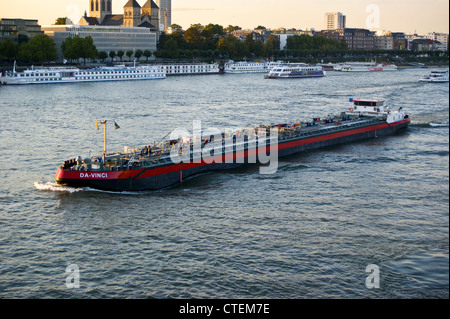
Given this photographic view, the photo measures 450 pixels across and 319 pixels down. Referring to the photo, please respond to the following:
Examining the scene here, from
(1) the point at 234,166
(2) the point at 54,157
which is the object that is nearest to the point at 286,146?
(1) the point at 234,166

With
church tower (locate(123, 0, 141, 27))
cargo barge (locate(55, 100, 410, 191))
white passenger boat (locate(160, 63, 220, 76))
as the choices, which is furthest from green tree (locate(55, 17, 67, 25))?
cargo barge (locate(55, 100, 410, 191))

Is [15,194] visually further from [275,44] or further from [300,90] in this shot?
[275,44]

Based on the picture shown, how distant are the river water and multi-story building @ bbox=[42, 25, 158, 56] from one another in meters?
107

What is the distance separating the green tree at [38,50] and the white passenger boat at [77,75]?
10.9 meters

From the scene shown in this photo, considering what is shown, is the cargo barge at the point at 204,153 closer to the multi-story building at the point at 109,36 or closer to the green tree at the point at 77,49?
the green tree at the point at 77,49

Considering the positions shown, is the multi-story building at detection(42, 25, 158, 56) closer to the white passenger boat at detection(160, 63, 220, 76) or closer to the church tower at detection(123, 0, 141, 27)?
the white passenger boat at detection(160, 63, 220, 76)

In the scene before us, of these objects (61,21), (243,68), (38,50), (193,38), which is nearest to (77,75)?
(38,50)

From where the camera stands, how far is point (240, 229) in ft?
75.8

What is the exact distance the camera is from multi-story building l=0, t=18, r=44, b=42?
13162 centimetres

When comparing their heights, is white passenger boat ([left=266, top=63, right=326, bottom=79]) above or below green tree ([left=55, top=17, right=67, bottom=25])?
below

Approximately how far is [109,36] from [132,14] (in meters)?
44.0

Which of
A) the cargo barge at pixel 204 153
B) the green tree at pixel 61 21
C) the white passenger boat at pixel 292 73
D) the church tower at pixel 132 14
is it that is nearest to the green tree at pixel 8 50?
the white passenger boat at pixel 292 73

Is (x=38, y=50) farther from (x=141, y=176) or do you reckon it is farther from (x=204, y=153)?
(x=141, y=176)
